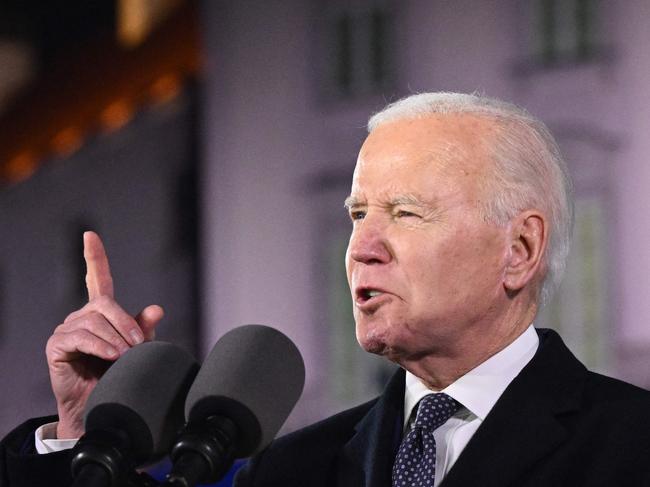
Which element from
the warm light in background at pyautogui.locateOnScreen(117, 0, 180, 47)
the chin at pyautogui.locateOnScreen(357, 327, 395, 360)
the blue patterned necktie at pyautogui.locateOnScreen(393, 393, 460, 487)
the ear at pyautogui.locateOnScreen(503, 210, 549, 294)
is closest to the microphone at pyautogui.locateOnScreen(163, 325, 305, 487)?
the chin at pyautogui.locateOnScreen(357, 327, 395, 360)

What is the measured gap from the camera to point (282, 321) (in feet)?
17.0

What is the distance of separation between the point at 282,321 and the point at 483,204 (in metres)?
3.52

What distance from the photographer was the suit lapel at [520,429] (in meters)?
1.63

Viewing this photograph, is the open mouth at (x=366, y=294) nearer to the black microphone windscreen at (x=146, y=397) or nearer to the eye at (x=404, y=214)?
the eye at (x=404, y=214)

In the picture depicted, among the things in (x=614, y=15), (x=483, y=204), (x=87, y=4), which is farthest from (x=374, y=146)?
(x=87, y=4)

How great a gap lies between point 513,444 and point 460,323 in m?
0.19

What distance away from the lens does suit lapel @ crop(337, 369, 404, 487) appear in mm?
1745

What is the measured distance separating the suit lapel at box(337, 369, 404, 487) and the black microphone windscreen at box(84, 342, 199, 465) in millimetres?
330

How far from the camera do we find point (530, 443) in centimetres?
164

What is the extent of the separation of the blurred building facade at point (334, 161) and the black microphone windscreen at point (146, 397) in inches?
122

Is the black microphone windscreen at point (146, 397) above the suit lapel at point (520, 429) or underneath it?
above

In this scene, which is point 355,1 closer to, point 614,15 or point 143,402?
point 614,15

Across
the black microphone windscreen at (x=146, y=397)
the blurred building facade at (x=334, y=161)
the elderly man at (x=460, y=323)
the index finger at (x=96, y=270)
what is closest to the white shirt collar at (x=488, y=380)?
the elderly man at (x=460, y=323)

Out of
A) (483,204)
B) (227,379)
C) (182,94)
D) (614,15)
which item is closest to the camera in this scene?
(227,379)
